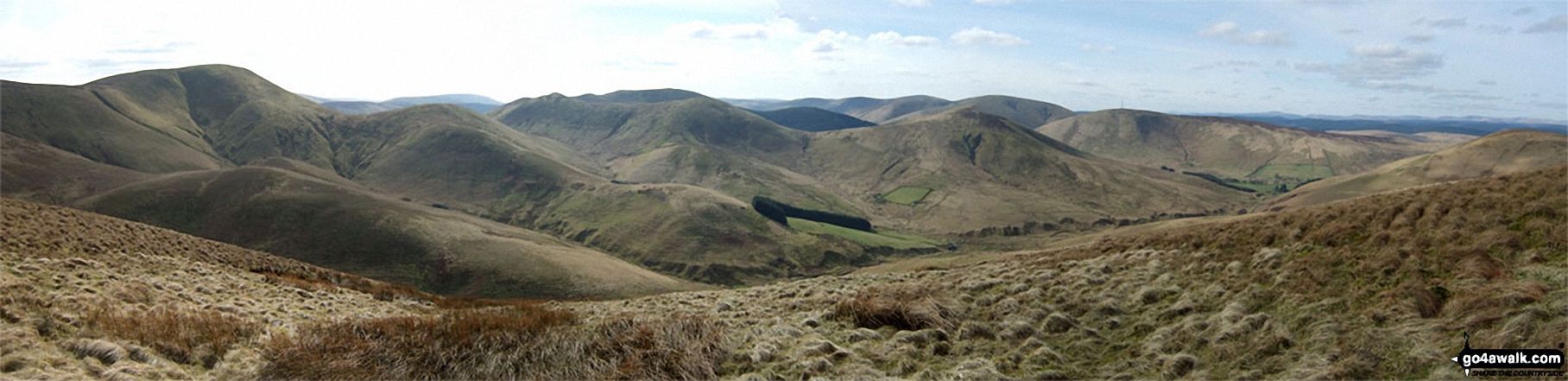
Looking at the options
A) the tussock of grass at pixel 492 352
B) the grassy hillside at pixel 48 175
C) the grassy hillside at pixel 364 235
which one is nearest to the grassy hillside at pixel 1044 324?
the tussock of grass at pixel 492 352

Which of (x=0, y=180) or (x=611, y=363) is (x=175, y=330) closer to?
(x=611, y=363)

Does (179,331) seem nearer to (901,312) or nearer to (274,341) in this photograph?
(274,341)

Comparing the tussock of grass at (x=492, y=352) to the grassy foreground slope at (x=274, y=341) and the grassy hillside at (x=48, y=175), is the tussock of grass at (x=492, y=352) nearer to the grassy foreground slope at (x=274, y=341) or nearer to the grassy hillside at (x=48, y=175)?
the grassy foreground slope at (x=274, y=341)

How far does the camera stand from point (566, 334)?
15039 mm

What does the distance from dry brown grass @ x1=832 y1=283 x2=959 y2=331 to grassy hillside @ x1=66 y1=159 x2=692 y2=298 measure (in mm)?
86086

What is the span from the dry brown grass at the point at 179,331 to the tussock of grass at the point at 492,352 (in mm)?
1214

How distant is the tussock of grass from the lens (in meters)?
13.3

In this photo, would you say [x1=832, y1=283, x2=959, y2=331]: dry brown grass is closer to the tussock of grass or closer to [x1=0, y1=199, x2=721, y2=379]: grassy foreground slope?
[x1=0, y1=199, x2=721, y2=379]: grassy foreground slope

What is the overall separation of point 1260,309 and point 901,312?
8356 mm

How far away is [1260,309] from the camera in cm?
1510

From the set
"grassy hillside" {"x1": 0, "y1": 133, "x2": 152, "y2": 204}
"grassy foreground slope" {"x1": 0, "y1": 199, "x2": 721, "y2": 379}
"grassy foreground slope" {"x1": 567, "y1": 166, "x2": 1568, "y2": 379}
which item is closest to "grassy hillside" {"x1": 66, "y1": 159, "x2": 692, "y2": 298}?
"grassy hillside" {"x1": 0, "y1": 133, "x2": 152, "y2": 204}

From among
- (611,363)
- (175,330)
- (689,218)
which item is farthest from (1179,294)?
(689,218)

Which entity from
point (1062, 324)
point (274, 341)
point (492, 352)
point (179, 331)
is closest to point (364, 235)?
point (179, 331)

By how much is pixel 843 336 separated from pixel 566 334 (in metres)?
6.86
